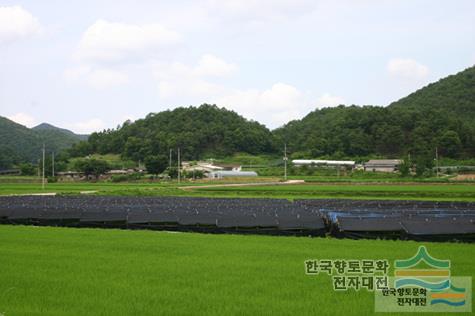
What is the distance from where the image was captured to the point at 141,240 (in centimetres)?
1839

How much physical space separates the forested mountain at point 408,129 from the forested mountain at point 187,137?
9.53m

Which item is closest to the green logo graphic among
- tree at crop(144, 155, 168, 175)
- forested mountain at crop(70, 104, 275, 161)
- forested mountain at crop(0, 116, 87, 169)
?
tree at crop(144, 155, 168, 175)

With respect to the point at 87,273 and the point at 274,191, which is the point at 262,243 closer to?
the point at 87,273

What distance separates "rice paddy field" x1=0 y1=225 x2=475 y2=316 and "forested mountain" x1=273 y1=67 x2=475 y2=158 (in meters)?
96.5

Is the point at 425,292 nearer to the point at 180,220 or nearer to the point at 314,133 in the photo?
the point at 180,220

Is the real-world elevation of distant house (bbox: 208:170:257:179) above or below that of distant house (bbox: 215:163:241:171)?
below

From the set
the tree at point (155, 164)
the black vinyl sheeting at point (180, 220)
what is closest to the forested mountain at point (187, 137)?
the tree at point (155, 164)

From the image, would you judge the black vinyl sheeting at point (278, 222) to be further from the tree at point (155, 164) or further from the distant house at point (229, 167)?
the distant house at point (229, 167)

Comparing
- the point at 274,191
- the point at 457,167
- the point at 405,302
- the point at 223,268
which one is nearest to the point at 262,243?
the point at 223,268

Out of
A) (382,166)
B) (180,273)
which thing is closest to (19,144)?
(382,166)

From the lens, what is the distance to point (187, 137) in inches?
5389

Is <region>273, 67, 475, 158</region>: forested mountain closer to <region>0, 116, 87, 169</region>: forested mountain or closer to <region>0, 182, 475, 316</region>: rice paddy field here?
<region>0, 116, 87, 169</region>: forested mountain

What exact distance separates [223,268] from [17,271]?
186 inches

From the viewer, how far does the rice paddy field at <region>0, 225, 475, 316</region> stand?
920 centimetres
